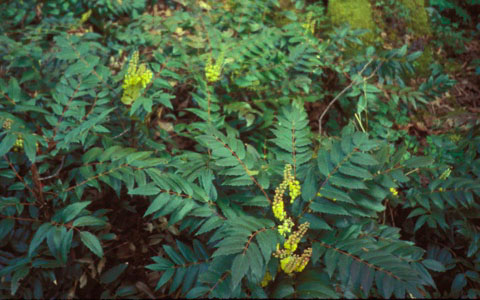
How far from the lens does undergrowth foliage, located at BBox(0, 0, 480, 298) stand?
1464 mm

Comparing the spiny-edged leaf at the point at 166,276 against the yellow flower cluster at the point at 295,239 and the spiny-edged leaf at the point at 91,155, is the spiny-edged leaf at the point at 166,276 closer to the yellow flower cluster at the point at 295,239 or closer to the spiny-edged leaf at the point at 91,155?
the yellow flower cluster at the point at 295,239

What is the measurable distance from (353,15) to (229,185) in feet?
10.3

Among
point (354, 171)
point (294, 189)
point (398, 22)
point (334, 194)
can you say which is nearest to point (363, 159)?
point (354, 171)

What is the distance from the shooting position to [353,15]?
3.97 m

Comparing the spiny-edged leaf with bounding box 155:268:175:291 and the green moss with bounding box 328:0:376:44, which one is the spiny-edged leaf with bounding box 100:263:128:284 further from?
the green moss with bounding box 328:0:376:44

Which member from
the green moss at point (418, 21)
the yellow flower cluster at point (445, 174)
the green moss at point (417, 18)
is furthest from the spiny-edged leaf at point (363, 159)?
the green moss at point (417, 18)

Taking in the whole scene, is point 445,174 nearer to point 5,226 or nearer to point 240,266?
point 240,266

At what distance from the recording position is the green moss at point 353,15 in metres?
3.93

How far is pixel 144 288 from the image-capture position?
1.95 m

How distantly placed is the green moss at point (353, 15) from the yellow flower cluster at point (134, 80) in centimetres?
266

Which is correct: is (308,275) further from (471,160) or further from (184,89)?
(184,89)

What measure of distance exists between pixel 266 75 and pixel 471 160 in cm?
150

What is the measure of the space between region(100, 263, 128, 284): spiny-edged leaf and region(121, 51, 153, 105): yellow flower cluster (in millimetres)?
1017

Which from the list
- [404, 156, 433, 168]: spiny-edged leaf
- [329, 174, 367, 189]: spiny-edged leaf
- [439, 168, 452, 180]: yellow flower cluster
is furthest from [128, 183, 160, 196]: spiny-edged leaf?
[439, 168, 452, 180]: yellow flower cluster
